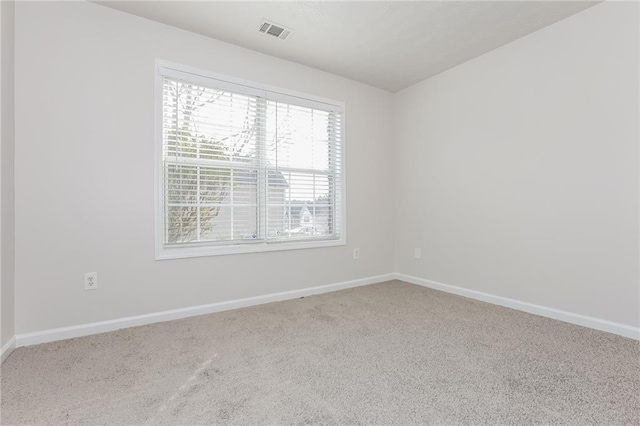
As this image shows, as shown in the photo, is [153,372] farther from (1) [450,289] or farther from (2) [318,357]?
(1) [450,289]

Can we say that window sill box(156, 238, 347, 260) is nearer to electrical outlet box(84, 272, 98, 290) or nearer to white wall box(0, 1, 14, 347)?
electrical outlet box(84, 272, 98, 290)

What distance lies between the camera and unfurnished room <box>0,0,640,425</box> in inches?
62.4

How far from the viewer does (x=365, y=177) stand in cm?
373

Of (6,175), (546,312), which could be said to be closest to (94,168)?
(6,175)

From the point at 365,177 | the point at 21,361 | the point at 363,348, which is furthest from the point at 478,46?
the point at 21,361

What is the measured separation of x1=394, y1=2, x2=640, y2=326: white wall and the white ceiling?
270 mm

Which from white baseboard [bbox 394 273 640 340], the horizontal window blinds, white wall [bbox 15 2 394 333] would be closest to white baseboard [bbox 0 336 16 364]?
white wall [bbox 15 2 394 333]

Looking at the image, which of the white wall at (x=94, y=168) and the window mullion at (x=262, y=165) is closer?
the white wall at (x=94, y=168)

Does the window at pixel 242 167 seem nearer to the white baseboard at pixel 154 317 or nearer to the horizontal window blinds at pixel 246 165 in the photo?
the horizontal window blinds at pixel 246 165

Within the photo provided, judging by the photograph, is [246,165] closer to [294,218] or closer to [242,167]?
[242,167]

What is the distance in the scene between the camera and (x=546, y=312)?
2.58 meters

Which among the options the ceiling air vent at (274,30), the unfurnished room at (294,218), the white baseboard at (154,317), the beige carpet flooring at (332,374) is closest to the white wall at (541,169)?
the unfurnished room at (294,218)

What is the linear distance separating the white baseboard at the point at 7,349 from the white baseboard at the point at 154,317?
45 millimetres

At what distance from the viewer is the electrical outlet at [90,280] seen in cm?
226
